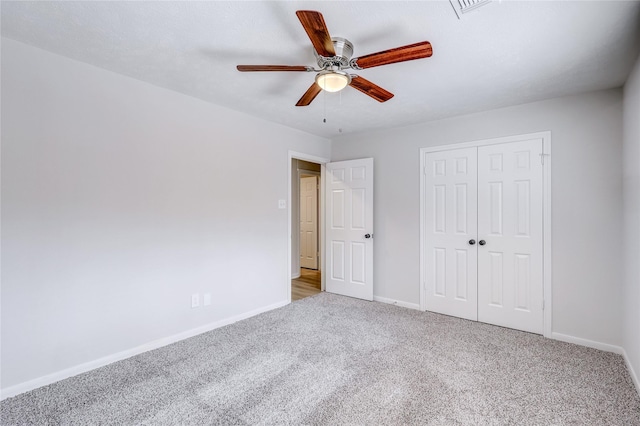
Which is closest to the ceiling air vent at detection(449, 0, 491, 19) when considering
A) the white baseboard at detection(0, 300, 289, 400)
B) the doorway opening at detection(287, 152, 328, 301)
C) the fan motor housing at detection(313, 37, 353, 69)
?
the fan motor housing at detection(313, 37, 353, 69)

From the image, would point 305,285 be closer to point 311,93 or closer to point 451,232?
point 451,232

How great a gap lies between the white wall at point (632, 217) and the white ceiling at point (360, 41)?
0.89 feet

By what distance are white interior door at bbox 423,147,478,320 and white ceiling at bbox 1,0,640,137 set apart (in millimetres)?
875

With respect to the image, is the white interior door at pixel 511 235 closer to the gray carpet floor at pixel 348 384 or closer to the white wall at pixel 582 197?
the white wall at pixel 582 197

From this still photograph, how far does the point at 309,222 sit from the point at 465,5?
509cm

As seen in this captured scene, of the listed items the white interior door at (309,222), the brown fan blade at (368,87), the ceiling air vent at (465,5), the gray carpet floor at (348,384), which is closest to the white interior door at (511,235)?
the gray carpet floor at (348,384)

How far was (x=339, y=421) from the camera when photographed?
70.0 inches

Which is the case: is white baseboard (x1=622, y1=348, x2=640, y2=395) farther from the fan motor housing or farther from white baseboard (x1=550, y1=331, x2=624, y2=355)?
the fan motor housing

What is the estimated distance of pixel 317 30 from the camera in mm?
1495

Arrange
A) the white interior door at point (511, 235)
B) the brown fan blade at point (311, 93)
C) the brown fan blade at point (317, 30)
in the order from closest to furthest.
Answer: the brown fan blade at point (317, 30) < the brown fan blade at point (311, 93) < the white interior door at point (511, 235)

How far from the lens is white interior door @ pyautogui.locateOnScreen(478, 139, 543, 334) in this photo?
304cm

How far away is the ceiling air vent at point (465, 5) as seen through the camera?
1594 mm

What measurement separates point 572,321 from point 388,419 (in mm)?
2280

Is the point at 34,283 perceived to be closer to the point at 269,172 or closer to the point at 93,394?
the point at 93,394
